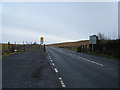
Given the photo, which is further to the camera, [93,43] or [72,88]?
[93,43]

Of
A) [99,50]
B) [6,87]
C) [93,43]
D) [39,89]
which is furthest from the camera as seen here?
[93,43]

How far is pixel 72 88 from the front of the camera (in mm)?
5641

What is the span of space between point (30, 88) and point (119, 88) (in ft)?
11.5

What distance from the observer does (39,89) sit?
5.54 metres

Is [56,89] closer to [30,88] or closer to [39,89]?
[39,89]

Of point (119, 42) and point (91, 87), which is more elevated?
point (119, 42)

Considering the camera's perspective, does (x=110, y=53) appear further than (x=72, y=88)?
Yes

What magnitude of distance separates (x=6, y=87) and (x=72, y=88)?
8.75ft

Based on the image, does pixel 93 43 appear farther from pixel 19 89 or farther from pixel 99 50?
pixel 19 89

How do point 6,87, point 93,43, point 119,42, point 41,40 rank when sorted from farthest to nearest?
point 41,40, point 93,43, point 119,42, point 6,87

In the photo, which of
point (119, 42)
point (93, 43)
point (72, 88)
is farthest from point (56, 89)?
point (93, 43)

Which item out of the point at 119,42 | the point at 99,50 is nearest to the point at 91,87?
the point at 119,42

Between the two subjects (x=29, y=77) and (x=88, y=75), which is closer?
(x=29, y=77)

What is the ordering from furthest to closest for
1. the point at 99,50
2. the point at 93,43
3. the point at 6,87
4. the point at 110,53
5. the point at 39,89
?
the point at 93,43 → the point at 99,50 → the point at 110,53 → the point at 6,87 → the point at 39,89
